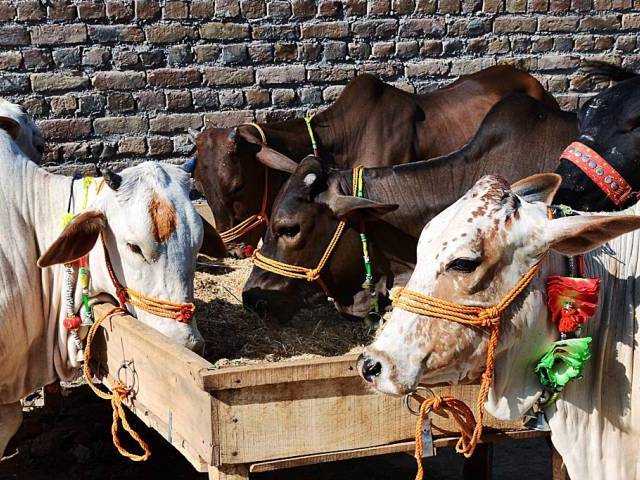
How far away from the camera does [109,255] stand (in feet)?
12.6

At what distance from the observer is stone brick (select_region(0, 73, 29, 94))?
6281 millimetres

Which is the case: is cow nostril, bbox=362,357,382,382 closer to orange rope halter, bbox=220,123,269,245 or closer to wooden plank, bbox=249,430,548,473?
wooden plank, bbox=249,430,548,473

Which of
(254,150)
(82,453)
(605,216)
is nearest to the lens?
(605,216)

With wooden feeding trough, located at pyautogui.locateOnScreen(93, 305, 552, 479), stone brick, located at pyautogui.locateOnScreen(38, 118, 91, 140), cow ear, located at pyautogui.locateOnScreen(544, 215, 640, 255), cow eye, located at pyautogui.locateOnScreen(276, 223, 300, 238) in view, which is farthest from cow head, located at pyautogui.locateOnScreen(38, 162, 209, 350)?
stone brick, located at pyautogui.locateOnScreen(38, 118, 91, 140)

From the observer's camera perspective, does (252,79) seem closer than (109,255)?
No

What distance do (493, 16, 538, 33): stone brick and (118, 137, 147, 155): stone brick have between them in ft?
8.19

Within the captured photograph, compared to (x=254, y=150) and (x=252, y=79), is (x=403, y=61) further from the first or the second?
(x=254, y=150)

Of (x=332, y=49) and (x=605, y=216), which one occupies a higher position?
(x=605, y=216)

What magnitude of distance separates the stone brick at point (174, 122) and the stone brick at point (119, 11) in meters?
0.62

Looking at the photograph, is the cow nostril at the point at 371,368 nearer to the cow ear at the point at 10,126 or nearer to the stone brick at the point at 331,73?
the cow ear at the point at 10,126

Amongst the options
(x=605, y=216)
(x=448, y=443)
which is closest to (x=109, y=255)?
(x=448, y=443)

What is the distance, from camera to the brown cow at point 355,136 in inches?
221

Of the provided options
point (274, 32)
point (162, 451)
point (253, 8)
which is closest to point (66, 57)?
point (253, 8)

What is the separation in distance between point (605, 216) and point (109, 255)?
1951 mm
